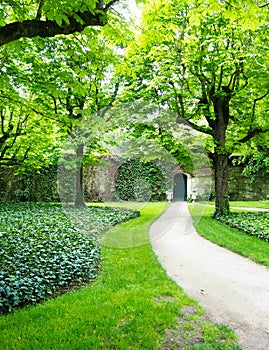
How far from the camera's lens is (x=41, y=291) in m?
3.75

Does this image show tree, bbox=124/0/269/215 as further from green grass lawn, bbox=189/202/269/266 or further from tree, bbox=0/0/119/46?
tree, bbox=0/0/119/46

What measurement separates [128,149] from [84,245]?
2.32 metres

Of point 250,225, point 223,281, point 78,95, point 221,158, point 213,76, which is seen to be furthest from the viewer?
point 221,158

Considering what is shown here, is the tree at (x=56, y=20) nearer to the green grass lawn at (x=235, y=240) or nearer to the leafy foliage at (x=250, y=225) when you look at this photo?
the green grass lawn at (x=235, y=240)

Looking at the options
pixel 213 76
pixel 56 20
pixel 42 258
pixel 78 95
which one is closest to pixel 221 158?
pixel 213 76

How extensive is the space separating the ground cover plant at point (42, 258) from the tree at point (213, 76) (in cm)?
530

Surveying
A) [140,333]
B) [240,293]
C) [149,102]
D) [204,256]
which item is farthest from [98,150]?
[140,333]

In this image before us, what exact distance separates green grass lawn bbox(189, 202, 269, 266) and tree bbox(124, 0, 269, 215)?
2.34m

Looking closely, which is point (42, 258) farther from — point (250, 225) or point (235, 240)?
point (250, 225)

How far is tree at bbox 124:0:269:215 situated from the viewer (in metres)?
8.82

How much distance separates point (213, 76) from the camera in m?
10.1

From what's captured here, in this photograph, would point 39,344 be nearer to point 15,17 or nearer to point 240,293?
point 240,293

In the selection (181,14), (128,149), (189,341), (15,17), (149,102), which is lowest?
(189,341)

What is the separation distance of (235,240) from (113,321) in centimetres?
512
